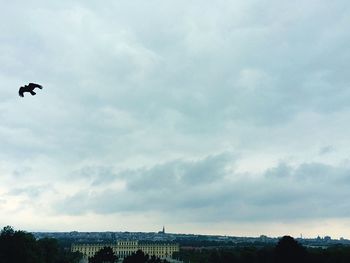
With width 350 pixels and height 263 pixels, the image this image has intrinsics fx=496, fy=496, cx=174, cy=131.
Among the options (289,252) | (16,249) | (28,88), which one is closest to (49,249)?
(16,249)

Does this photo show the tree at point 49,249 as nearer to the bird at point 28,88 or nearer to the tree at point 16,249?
the tree at point 16,249

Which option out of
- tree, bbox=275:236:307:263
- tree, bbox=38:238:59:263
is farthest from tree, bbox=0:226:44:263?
tree, bbox=275:236:307:263

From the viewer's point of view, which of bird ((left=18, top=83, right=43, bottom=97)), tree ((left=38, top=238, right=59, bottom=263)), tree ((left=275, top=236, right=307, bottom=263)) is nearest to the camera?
bird ((left=18, top=83, right=43, bottom=97))

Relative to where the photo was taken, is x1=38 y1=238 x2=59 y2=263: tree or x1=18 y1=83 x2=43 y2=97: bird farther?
x1=38 y1=238 x2=59 y2=263: tree

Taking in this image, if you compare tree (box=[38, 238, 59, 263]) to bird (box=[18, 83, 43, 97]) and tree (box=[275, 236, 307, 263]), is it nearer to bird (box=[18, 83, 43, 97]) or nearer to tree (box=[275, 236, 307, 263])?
tree (box=[275, 236, 307, 263])

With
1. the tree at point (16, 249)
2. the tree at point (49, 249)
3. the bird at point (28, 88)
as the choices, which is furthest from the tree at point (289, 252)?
the bird at point (28, 88)

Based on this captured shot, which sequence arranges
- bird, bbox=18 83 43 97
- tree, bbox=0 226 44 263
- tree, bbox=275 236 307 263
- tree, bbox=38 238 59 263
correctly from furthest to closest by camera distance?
tree, bbox=38 238 59 263
tree, bbox=0 226 44 263
tree, bbox=275 236 307 263
bird, bbox=18 83 43 97

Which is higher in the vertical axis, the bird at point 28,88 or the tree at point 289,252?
the bird at point 28,88

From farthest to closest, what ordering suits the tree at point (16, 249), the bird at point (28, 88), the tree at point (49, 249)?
the tree at point (49, 249)
the tree at point (16, 249)
the bird at point (28, 88)

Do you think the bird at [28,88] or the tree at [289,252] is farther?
the tree at [289,252]

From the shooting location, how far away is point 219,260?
14625 centimetres

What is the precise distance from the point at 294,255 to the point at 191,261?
11020 cm

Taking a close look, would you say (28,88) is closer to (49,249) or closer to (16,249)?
(16,249)

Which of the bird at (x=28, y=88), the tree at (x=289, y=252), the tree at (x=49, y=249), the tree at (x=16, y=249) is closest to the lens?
the bird at (x=28, y=88)
